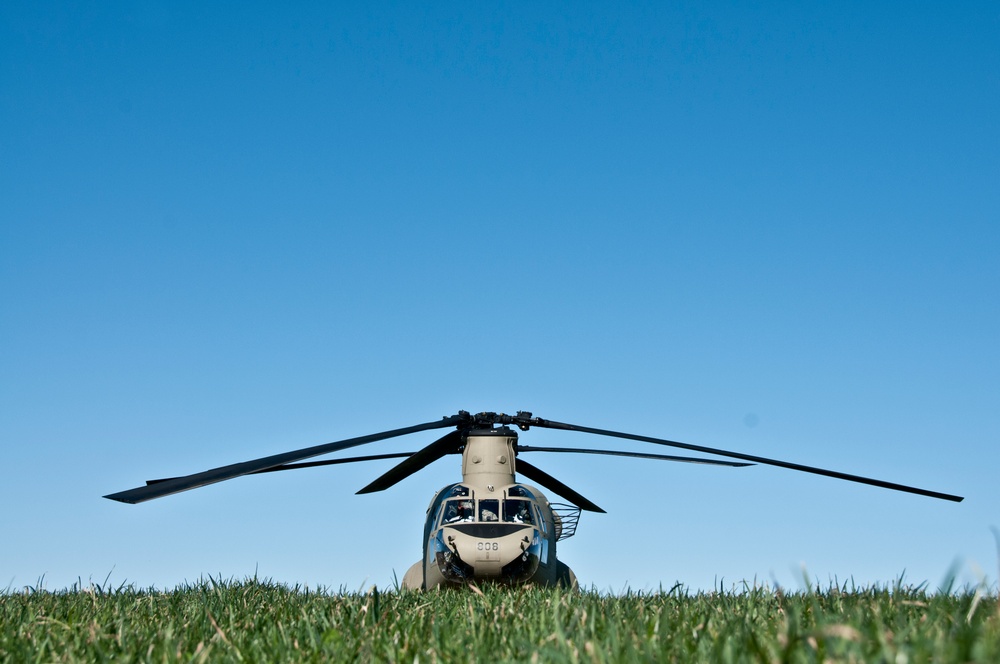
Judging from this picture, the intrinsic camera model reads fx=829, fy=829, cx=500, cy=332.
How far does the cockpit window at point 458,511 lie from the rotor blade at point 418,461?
100 cm

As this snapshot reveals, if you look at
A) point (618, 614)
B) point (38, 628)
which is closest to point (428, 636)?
point (618, 614)

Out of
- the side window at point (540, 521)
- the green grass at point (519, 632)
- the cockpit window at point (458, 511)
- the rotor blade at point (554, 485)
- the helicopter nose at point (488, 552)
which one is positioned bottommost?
the green grass at point (519, 632)

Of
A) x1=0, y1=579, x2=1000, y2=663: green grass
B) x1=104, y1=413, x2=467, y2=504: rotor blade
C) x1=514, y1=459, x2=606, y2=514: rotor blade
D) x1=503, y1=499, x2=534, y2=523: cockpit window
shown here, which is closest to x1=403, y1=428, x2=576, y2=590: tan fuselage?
x1=503, y1=499, x2=534, y2=523: cockpit window

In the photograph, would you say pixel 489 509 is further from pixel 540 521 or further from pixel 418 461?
pixel 418 461

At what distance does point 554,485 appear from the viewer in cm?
1387

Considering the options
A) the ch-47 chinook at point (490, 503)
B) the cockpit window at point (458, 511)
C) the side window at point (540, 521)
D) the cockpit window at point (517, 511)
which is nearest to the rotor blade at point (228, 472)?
the ch-47 chinook at point (490, 503)

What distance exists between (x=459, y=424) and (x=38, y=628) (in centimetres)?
820

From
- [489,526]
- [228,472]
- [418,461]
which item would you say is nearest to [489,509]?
[489,526]

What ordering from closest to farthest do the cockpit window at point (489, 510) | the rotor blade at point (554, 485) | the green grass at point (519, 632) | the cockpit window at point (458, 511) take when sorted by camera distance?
the green grass at point (519, 632) < the cockpit window at point (489, 510) < the cockpit window at point (458, 511) < the rotor blade at point (554, 485)

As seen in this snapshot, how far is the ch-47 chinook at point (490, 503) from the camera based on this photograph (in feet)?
36.0

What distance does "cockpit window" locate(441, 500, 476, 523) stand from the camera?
1151cm

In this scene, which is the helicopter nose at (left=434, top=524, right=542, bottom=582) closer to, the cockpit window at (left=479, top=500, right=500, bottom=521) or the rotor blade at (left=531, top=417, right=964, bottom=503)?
A: the cockpit window at (left=479, top=500, right=500, bottom=521)

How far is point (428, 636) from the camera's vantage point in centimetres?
407

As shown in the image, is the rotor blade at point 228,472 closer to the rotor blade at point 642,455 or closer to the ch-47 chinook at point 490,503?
the ch-47 chinook at point 490,503
